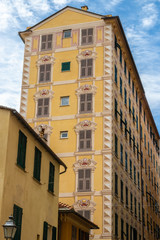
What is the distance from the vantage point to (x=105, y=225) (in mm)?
34344

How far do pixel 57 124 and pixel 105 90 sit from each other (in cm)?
524

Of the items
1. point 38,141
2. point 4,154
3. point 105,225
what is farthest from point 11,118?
point 105,225

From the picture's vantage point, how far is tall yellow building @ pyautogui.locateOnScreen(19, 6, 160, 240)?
35969 millimetres

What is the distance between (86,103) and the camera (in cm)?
3878

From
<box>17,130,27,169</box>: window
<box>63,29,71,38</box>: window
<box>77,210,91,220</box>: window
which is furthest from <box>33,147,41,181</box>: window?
<box>63,29,71,38</box>: window

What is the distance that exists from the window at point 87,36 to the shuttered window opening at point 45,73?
407 centimetres

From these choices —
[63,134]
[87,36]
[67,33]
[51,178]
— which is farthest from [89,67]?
[51,178]

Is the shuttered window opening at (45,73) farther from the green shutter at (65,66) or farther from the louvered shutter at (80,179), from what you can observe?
the louvered shutter at (80,179)

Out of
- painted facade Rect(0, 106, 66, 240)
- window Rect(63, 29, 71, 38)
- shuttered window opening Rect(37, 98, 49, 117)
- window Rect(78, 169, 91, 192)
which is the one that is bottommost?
painted facade Rect(0, 106, 66, 240)

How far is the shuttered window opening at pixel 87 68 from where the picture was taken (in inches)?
1575

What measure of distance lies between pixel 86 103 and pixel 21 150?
794 inches

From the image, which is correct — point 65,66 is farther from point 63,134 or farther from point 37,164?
point 37,164

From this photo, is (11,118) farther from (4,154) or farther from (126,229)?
(126,229)

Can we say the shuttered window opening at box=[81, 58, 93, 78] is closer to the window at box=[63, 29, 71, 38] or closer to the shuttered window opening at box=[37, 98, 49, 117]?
the window at box=[63, 29, 71, 38]
